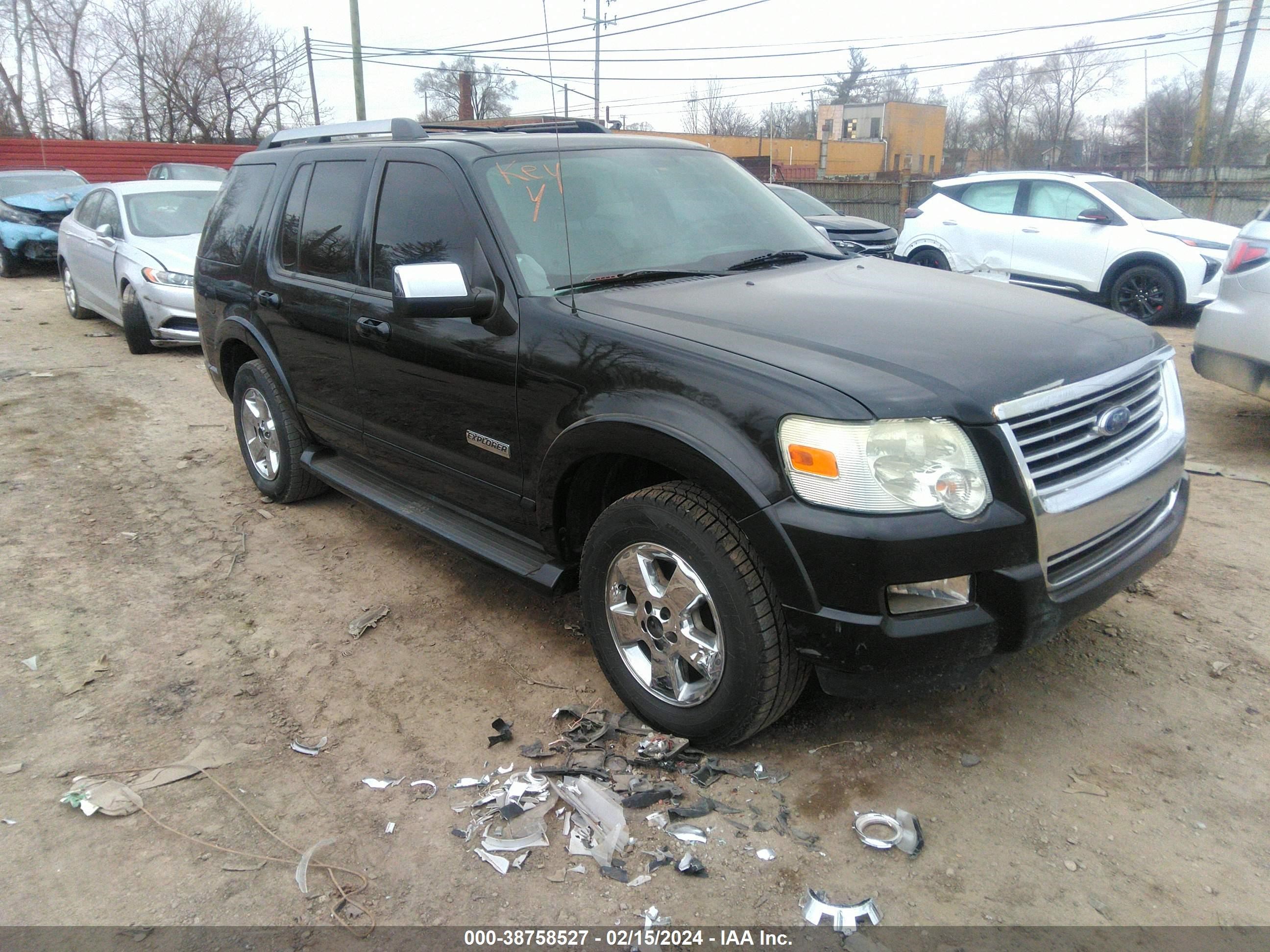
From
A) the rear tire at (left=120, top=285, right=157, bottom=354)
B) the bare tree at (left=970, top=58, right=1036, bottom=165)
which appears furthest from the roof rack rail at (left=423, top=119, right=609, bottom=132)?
the bare tree at (left=970, top=58, right=1036, bottom=165)

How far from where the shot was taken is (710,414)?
8.76ft

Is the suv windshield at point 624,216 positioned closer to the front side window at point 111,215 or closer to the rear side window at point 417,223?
the rear side window at point 417,223

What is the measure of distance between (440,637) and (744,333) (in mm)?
1952

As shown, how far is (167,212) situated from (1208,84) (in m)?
23.3

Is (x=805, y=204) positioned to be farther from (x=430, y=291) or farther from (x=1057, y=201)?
(x=430, y=291)

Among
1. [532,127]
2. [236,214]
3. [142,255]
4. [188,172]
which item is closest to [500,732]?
[532,127]

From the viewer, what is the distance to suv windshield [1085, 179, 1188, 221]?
10281mm

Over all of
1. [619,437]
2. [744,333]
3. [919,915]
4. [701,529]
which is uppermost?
[744,333]

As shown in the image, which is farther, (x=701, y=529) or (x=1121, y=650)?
(x=1121, y=650)

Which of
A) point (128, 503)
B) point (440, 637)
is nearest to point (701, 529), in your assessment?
point (440, 637)

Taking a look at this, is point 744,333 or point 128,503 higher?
point 744,333

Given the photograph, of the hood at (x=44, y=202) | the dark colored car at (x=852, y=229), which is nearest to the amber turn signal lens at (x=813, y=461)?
the dark colored car at (x=852, y=229)

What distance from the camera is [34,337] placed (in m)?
10.6

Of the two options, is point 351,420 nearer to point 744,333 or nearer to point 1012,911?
point 744,333
